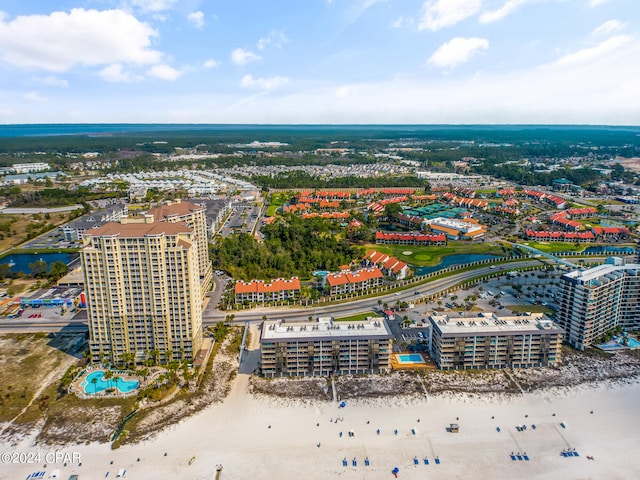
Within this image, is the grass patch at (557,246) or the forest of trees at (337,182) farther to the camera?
the forest of trees at (337,182)

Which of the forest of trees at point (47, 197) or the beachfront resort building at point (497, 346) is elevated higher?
the forest of trees at point (47, 197)

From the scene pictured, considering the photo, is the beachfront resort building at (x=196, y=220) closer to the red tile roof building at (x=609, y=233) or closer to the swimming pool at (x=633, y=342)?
the swimming pool at (x=633, y=342)

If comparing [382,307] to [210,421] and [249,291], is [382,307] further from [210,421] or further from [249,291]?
[210,421]

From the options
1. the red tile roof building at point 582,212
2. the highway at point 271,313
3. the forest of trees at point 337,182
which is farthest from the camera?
the forest of trees at point 337,182

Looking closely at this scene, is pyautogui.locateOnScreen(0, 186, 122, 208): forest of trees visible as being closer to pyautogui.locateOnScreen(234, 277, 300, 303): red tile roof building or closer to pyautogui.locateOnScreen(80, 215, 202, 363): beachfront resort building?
pyautogui.locateOnScreen(234, 277, 300, 303): red tile roof building

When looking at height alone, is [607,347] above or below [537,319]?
below

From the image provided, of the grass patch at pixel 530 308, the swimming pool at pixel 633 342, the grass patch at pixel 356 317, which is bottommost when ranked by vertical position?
the swimming pool at pixel 633 342

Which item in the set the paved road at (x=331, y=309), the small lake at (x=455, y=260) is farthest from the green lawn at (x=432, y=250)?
the paved road at (x=331, y=309)

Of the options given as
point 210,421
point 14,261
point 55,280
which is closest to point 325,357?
point 210,421
